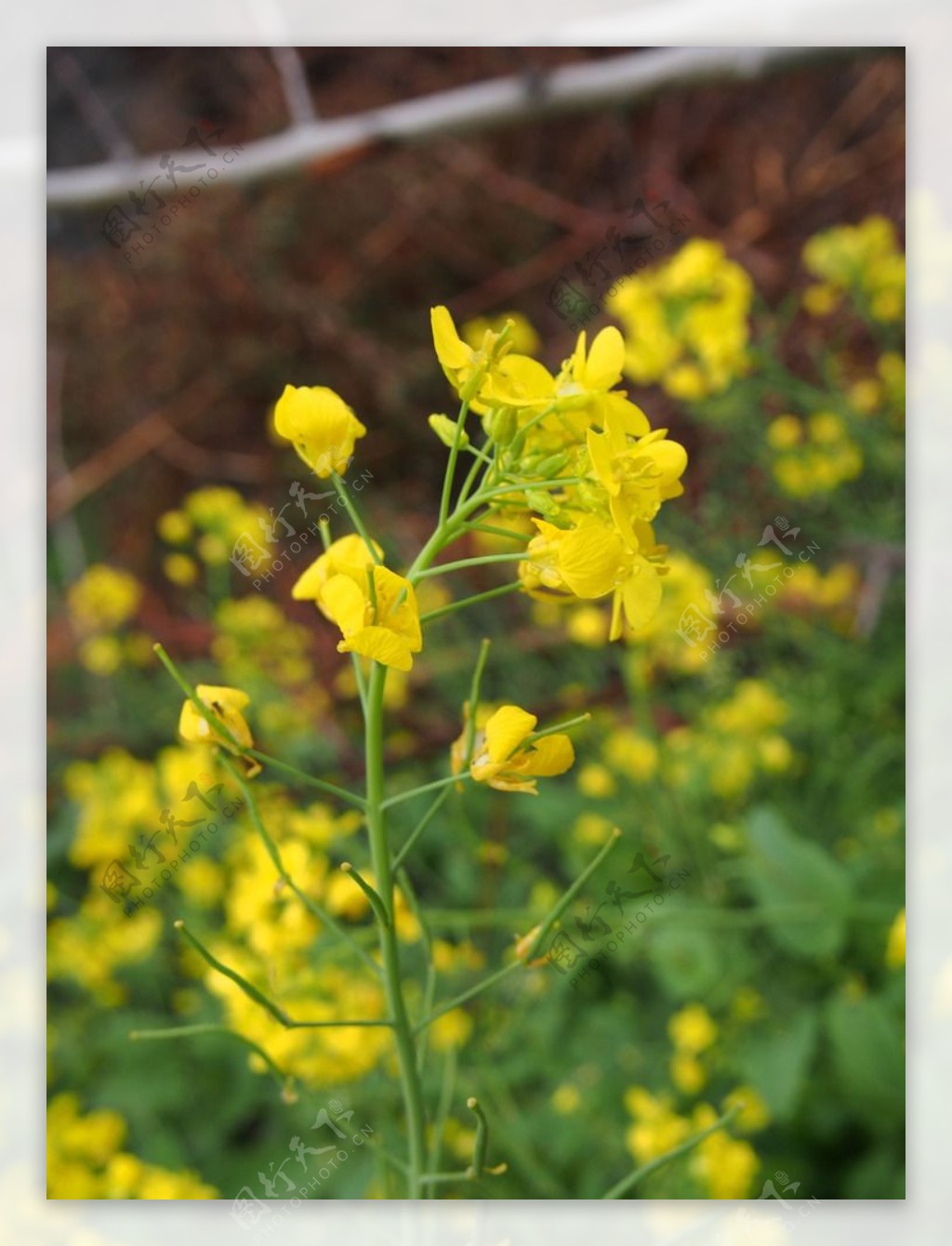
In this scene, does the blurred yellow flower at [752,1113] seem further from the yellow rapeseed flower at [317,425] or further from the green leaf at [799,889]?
the yellow rapeseed flower at [317,425]

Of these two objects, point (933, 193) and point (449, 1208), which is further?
point (933, 193)

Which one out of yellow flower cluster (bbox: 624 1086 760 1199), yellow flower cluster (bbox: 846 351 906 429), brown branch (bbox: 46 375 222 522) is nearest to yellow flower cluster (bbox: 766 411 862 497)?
yellow flower cluster (bbox: 846 351 906 429)

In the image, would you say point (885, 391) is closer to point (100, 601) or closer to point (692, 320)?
point (692, 320)

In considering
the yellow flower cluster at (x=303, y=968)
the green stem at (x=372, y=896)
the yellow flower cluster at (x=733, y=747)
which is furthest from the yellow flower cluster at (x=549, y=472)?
the yellow flower cluster at (x=733, y=747)

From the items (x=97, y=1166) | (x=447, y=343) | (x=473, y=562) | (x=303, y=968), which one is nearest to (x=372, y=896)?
(x=473, y=562)

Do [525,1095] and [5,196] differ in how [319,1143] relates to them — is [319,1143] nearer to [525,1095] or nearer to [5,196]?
[525,1095]

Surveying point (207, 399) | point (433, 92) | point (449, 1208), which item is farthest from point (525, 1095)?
point (207, 399)
